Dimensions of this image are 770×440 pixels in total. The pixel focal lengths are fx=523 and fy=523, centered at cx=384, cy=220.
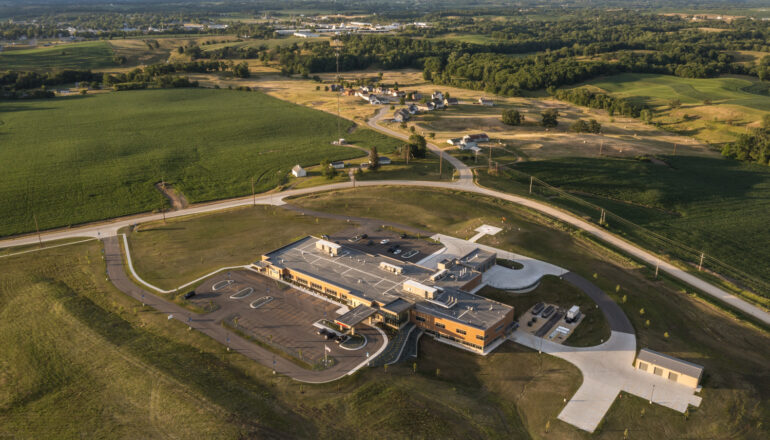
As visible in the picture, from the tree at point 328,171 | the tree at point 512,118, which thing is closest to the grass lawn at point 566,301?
the tree at point 328,171

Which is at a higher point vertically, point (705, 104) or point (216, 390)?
point (705, 104)

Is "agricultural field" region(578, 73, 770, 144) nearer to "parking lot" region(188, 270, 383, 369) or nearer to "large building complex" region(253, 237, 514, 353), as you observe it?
"large building complex" region(253, 237, 514, 353)

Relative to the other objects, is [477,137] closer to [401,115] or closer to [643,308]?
[401,115]

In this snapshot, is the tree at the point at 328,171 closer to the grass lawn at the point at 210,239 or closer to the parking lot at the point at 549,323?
the grass lawn at the point at 210,239

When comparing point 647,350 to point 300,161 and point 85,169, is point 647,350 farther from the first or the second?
point 85,169

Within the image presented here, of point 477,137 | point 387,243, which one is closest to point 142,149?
point 387,243

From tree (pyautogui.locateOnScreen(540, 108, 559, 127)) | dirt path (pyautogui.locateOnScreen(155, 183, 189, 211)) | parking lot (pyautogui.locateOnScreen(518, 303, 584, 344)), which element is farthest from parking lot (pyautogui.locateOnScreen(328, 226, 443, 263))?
tree (pyautogui.locateOnScreen(540, 108, 559, 127))
